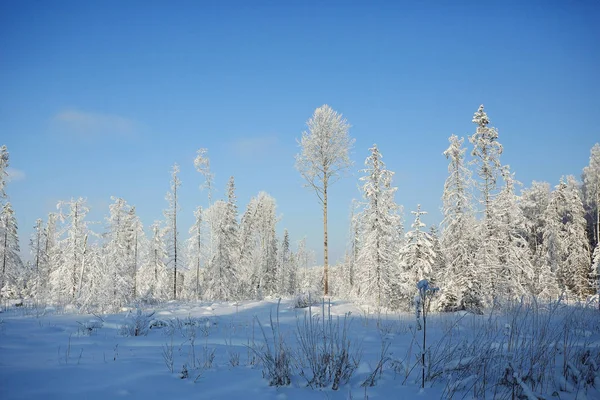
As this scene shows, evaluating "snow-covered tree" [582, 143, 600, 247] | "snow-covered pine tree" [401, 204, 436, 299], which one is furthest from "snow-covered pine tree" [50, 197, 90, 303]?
"snow-covered tree" [582, 143, 600, 247]

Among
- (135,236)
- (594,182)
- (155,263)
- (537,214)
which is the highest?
(594,182)

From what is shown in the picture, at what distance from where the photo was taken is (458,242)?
15602mm

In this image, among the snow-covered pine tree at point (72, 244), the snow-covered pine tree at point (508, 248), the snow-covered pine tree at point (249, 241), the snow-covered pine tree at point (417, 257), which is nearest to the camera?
the snow-covered pine tree at point (508, 248)

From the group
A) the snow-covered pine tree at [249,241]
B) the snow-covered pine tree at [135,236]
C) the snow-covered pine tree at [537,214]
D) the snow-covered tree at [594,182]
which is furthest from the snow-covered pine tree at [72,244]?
the snow-covered tree at [594,182]

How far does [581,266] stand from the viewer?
92.8 feet

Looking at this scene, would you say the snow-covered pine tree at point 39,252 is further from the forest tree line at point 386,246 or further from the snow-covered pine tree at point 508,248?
the snow-covered pine tree at point 508,248

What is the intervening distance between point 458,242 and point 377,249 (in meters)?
3.71

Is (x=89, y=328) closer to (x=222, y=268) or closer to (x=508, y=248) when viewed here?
(x=508, y=248)

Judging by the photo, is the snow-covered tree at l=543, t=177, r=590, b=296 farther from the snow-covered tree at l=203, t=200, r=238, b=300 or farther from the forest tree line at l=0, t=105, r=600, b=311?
the snow-covered tree at l=203, t=200, r=238, b=300

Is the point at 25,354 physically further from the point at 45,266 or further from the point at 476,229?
the point at 45,266

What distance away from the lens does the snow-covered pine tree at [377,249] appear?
1623 cm

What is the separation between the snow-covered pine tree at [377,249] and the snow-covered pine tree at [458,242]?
2405 millimetres

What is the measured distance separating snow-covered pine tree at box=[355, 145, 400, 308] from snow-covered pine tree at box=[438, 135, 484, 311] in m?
2.41

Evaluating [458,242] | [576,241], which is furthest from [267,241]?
[576,241]
